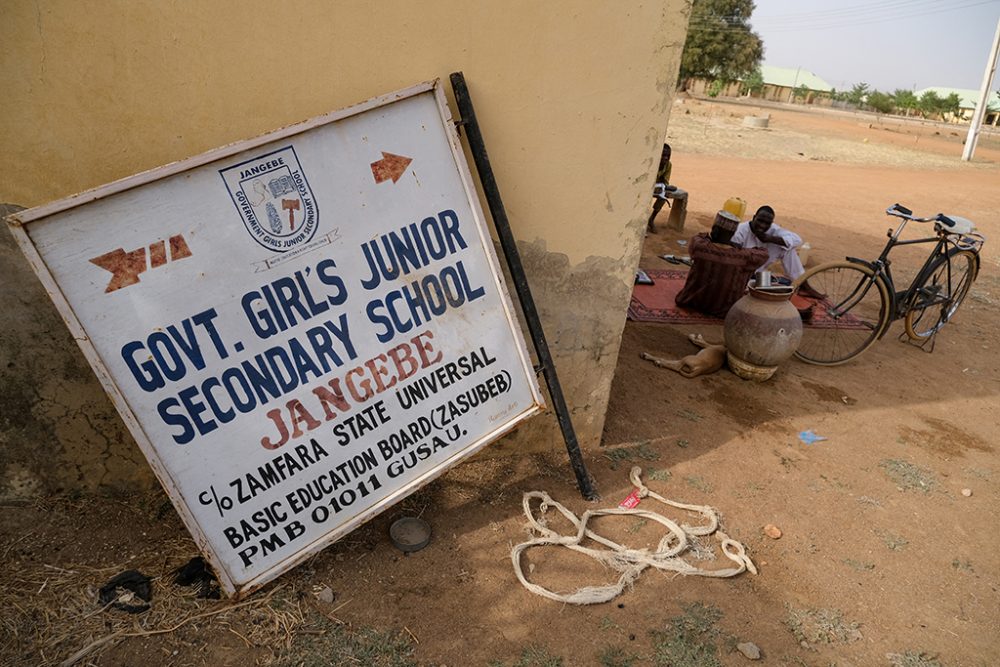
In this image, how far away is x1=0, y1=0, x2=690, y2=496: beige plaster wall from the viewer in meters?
2.17

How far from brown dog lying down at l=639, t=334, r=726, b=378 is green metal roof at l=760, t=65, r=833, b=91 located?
69.8 meters

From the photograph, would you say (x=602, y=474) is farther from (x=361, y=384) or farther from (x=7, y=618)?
(x=7, y=618)

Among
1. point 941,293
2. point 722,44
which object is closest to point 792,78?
point 722,44

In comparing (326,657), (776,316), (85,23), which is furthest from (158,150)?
(776,316)

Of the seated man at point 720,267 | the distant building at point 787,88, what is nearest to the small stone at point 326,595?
the seated man at point 720,267

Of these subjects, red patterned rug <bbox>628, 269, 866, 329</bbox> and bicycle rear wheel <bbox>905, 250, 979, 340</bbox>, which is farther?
red patterned rug <bbox>628, 269, 866, 329</bbox>

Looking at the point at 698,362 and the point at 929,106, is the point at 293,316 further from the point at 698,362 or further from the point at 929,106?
the point at 929,106

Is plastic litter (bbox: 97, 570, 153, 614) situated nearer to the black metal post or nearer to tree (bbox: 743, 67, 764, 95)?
the black metal post

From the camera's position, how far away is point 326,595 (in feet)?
8.36

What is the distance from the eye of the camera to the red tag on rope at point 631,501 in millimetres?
3246

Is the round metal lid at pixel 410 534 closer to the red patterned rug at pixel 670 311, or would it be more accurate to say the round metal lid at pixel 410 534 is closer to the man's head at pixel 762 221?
the red patterned rug at pixel 670 311

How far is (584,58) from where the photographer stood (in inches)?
105

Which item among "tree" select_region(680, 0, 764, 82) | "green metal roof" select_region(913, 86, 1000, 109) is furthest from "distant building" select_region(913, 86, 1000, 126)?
"tree" select_region(680, 0, 764, 82)

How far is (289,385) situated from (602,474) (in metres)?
2.07
